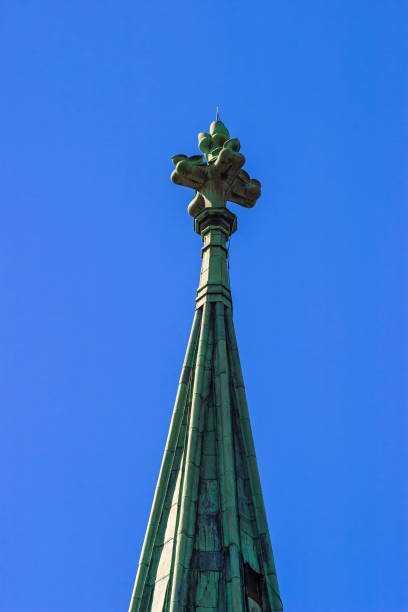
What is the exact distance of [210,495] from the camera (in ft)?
62.4

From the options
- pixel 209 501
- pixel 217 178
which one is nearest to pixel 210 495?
pixel 209 501

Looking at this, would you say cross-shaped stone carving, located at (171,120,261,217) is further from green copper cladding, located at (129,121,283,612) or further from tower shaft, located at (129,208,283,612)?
tower shaft, located at (129,208,283,612)

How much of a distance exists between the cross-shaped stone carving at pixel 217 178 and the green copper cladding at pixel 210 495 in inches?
45.6

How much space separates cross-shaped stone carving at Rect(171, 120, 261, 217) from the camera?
80.5 ft

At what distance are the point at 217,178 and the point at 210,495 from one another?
27.7ft

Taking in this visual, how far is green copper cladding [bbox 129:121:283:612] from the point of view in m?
17.5

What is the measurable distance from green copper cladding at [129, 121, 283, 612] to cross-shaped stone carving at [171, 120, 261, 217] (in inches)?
45.6

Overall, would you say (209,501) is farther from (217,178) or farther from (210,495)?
(217,178)

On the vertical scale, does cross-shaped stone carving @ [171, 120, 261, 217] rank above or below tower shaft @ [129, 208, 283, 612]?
above

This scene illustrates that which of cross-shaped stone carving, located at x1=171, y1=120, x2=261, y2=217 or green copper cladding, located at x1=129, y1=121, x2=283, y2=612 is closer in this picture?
green copper cladding, located at x1=129, y1=121, x2=283, y2=612

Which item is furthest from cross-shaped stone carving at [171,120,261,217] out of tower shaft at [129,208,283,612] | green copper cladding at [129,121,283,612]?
tower shaft at [129,208,283,612]

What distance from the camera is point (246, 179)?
83.3 feet

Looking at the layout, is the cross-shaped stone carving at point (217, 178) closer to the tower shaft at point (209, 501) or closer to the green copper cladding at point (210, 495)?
the green copper cladding at point (210, 495)

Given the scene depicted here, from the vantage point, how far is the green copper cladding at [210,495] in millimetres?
17547
